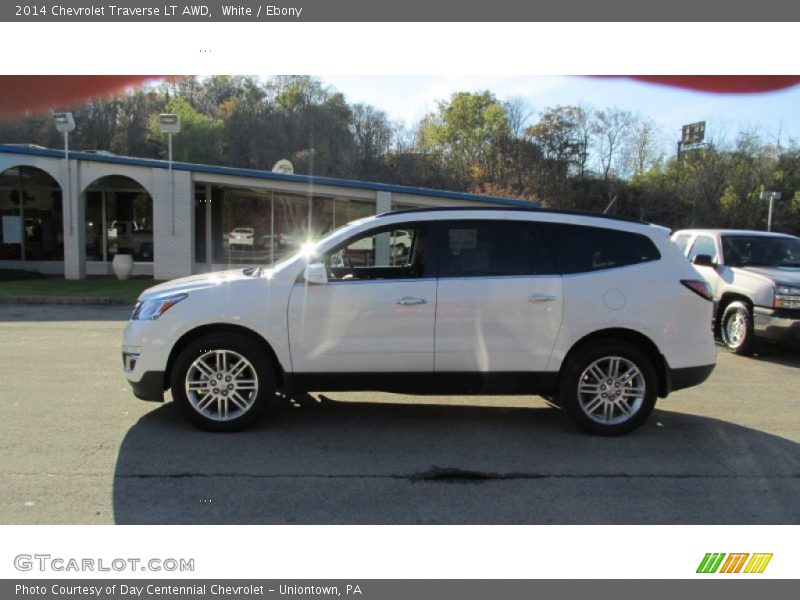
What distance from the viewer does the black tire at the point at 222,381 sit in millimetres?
4883

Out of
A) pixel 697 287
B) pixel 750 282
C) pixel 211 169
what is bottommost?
pixel 750 282

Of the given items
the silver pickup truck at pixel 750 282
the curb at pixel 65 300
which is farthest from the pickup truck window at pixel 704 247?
the curb at pixel 65 300

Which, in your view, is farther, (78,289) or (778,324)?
(78,289)

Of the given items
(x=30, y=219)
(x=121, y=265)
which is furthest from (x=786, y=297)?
(x=30, y=219)

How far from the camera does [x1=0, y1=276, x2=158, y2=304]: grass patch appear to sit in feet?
46.2

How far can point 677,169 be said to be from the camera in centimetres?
4881

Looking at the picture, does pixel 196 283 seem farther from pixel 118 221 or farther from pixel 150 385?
pixel 118 221

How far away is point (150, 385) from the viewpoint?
491 cm

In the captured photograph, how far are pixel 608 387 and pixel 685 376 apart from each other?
27.0 inches

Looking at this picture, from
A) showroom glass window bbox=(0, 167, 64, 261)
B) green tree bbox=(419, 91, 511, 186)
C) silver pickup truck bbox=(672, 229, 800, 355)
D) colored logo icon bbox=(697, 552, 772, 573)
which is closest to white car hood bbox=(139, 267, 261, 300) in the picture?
colored logo icon bbox=(697, 552, 772, 573)

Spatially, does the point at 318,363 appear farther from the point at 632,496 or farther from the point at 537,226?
the point at 632,496

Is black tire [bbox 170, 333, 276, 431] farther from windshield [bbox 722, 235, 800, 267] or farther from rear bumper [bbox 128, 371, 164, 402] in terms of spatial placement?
windshield [bbox 722, 235, 800, 267]

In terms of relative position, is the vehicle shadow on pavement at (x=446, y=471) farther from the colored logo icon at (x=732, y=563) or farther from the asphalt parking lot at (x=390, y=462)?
the colored logo icon at (x=732, y=563)

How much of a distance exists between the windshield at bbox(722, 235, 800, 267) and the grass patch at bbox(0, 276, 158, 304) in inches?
488
